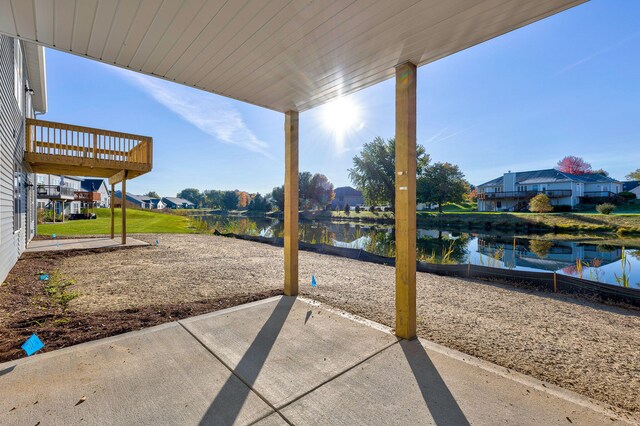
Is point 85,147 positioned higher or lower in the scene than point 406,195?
higher

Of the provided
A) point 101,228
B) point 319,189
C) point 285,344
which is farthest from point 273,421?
point 319,189

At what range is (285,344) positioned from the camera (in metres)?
2.48

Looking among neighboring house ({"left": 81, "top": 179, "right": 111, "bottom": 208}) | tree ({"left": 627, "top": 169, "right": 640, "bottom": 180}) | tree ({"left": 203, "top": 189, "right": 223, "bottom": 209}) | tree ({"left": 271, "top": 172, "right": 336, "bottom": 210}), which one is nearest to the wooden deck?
tree ({"left": 271, "top": 172, "right": 336, "bottom": 210})

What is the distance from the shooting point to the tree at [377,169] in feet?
90.8

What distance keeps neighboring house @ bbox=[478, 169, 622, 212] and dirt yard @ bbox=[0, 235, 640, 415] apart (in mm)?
33191

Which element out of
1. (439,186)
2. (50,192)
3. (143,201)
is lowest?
(50,192)

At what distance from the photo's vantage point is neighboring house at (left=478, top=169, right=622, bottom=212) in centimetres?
3042

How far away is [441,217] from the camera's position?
2581 centimetres

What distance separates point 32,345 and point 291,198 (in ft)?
9.62

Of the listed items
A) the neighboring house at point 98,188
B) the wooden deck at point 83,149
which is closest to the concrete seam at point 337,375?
the wooden deck at point 83,149

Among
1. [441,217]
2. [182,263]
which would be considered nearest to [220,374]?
[182,263]

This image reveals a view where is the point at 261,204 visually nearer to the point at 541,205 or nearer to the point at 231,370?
the point at 541,205

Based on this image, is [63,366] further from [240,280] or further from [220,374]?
[240,280]

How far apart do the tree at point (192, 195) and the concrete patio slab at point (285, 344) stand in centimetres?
9033
